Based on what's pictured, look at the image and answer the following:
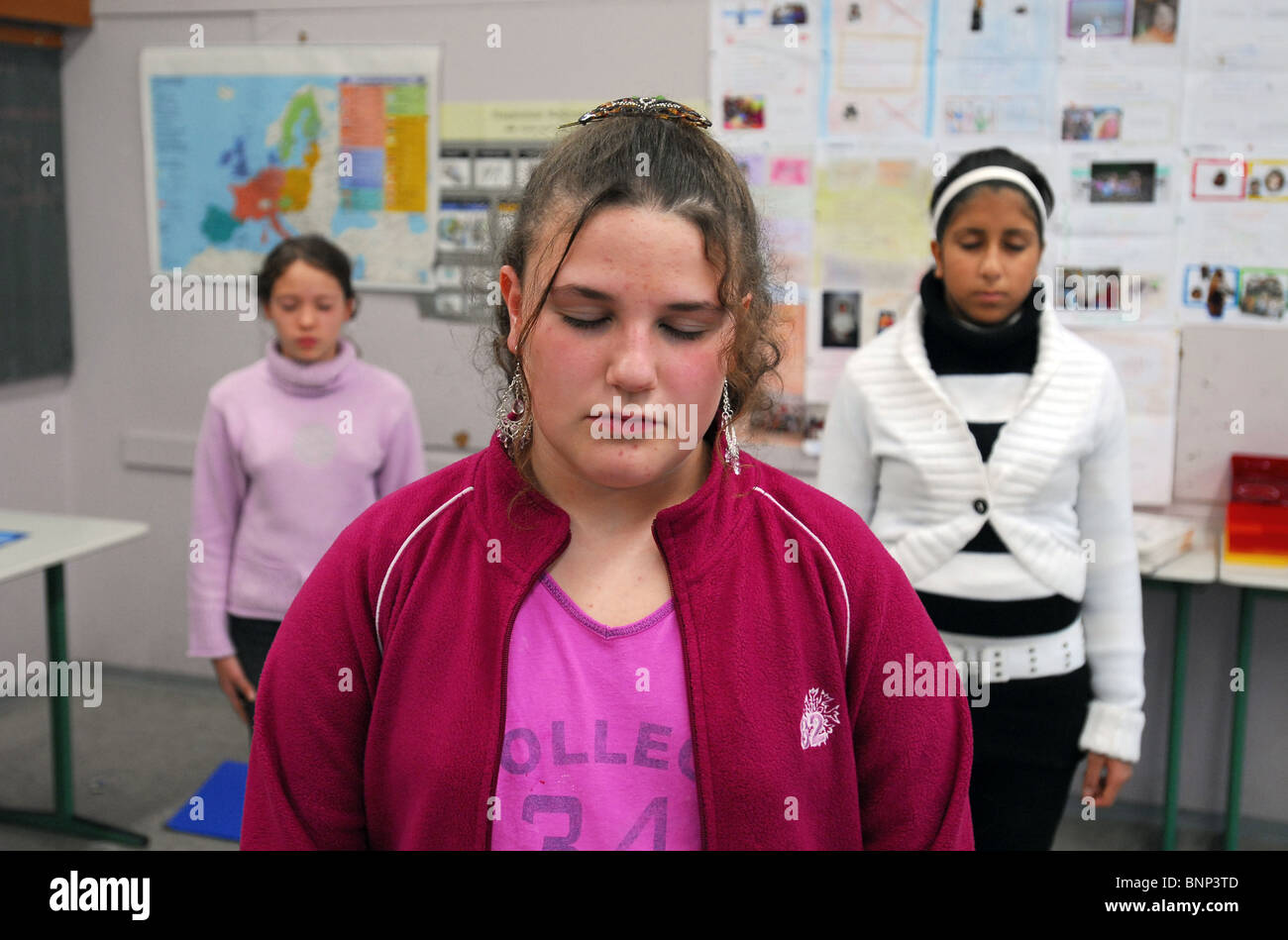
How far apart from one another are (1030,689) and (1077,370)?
520 mm

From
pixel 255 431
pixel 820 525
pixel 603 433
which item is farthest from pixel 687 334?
pixel 255 431

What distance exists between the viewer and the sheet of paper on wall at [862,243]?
324 cm

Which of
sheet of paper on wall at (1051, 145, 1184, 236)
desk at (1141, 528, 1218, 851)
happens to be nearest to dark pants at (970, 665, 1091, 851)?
desk at (1141, 528, 1218, 851)

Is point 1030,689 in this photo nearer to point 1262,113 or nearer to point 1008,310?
point 1008,310

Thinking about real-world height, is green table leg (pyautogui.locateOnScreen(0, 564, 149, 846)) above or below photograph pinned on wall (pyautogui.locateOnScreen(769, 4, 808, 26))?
below

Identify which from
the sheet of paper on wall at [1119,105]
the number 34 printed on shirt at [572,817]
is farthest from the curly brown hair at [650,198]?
the sheet of paper on wall at [1119,105]

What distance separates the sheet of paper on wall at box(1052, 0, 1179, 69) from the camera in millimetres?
2982

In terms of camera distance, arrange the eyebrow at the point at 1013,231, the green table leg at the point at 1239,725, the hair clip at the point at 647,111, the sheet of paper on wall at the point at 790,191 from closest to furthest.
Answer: the hair clip at the point at 647,111, the eyebrow at the point at 1013,231, the green table leg at the point at 1239,725, the sheet of paper on wall at the point at 790,191

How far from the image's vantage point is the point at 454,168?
362 cm

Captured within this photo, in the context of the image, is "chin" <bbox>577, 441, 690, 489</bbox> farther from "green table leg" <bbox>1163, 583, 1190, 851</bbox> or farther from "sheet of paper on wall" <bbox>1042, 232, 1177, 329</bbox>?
"sheet of paper on wall" <bbox>1042, 232, 1177, 329</bbox>

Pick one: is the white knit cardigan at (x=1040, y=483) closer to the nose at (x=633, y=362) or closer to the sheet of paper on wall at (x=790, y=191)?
the nose at (x=633, y=362)

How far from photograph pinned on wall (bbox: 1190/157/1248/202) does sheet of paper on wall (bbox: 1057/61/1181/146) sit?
0.11m

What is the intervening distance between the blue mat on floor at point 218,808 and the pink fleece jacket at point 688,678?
7.26ft

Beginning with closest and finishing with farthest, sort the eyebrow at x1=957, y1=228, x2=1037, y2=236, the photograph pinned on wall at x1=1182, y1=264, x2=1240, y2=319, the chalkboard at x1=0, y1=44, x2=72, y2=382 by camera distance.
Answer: the eyebrow at x1=957, y1=228, x2=1037, y2=236 < the photograph pinned on wall at x1=1182, y1=264, x2=1240, y2=319 < the chalkboard at x1=0, y1=44, x2=72, y2=382
